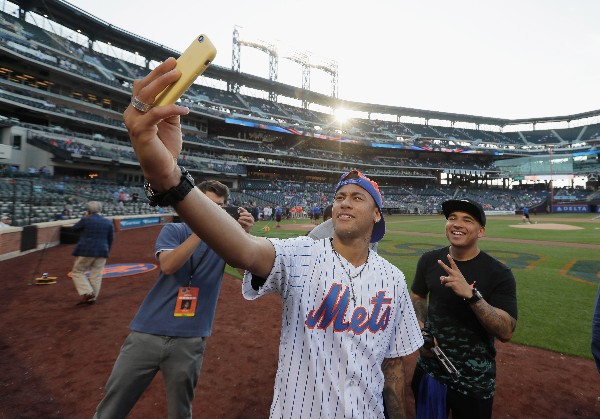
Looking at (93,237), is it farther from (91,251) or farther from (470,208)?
(470,208)

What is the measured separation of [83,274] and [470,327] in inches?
322

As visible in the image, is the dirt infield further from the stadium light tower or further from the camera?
the stadium light tower

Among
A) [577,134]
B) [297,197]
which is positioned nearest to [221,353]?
[297,197]

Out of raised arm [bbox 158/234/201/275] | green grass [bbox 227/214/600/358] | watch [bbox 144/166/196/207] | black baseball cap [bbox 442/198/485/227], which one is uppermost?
watch [bbox 144/166/196/207]

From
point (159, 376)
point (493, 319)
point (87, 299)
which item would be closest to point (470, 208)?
point (493, 319)

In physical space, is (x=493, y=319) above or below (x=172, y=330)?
above

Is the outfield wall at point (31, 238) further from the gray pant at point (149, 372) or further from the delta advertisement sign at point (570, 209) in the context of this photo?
the delta advertisement sign at point (570, 209)

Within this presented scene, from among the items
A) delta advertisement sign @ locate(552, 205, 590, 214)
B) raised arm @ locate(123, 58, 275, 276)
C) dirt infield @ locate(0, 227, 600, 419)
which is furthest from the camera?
delta advertisement sign @ locate(552, 205, 590, 214)

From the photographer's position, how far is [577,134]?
75.3 metres

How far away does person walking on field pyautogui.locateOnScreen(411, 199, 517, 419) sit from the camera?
255 cm

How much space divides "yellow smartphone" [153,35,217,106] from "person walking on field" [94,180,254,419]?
52.8 inches

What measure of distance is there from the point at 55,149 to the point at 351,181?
4055 cm

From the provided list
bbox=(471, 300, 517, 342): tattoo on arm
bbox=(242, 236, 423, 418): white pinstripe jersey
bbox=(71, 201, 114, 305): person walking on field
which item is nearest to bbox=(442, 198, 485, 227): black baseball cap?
bbox=(471, 300, 517, 342): tattoo on arm

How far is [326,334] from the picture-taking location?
188cm
